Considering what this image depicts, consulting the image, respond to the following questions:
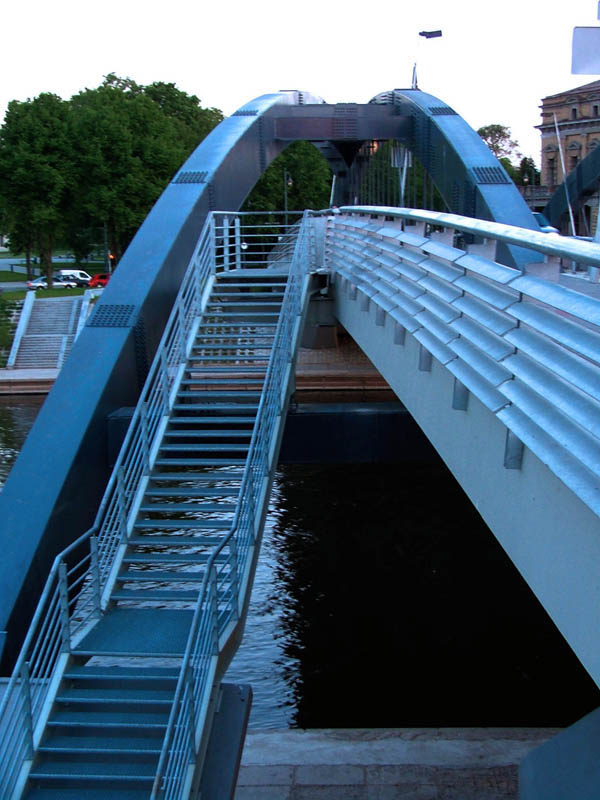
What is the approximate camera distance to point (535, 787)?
495 centimetres

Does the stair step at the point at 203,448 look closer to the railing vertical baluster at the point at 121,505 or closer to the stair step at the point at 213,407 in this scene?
the stair step at the point at 213,407

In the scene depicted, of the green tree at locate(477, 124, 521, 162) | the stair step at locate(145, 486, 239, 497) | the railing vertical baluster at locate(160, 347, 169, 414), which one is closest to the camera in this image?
the stair step at locate(145, 486, 239, 497)

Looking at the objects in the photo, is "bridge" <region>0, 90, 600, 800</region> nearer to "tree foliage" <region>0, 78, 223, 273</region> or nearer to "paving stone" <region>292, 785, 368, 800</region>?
"paving stone" <region>292, 785, 368, 800</region>

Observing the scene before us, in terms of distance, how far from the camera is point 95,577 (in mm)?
6742

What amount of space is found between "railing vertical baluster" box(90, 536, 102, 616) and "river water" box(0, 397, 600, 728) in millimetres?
3785

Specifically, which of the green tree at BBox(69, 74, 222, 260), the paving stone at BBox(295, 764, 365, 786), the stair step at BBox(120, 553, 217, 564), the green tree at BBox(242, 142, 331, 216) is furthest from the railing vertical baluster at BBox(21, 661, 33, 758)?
the green tree at BBox(242, 142, 331, 216)

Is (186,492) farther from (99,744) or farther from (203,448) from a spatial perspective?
(99,744)

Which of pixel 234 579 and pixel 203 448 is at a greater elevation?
pixel 203 448

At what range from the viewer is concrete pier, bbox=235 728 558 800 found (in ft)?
24.1

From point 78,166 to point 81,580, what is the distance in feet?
152

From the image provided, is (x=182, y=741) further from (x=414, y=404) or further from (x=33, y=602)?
(x=414, y=404)

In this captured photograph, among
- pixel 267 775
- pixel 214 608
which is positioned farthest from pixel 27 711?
pixel 267 775

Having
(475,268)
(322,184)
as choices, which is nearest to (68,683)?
(475,268)

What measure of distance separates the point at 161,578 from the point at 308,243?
7.12 m
